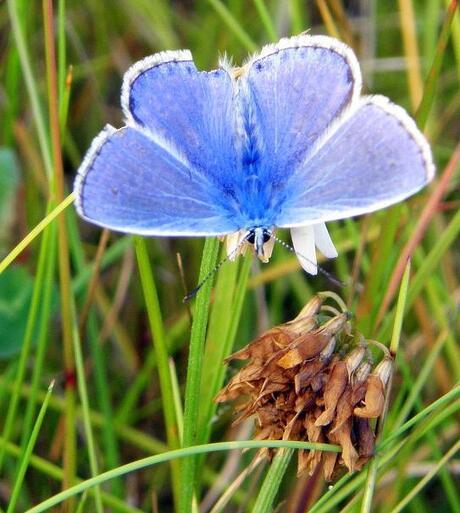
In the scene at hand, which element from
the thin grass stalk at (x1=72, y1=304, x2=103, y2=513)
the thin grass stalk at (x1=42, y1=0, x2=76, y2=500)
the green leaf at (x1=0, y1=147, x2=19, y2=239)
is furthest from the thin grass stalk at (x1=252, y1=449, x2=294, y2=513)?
the green leaf at (x1=0, y1=147, x2=19, y2=239)

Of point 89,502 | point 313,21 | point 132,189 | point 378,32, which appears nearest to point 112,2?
point 313,21

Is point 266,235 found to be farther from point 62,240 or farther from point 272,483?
point 62,240

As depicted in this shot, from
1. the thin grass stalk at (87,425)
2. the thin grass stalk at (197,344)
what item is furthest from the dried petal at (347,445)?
the thin grass stalk at (87,425)

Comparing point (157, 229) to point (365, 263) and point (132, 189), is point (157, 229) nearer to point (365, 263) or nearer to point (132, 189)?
point (132, 189)

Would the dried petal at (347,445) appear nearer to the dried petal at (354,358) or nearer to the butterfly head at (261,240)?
the dried petal at (354,358)

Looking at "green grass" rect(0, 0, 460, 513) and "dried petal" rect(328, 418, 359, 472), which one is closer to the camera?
"dried petal" rect(328, 418, 359, 472)

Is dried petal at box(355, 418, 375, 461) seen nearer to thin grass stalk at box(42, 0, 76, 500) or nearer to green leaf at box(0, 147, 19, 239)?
thin grass stalk at box(42, 0, 76, 500)

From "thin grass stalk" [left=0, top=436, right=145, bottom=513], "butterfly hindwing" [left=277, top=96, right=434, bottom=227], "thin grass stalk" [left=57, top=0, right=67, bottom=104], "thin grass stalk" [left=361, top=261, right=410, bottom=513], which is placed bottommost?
"thin grass stalk" [left=0, top=436, right=145, bottom=513]

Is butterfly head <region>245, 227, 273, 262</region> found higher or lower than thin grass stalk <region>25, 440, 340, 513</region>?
higher
